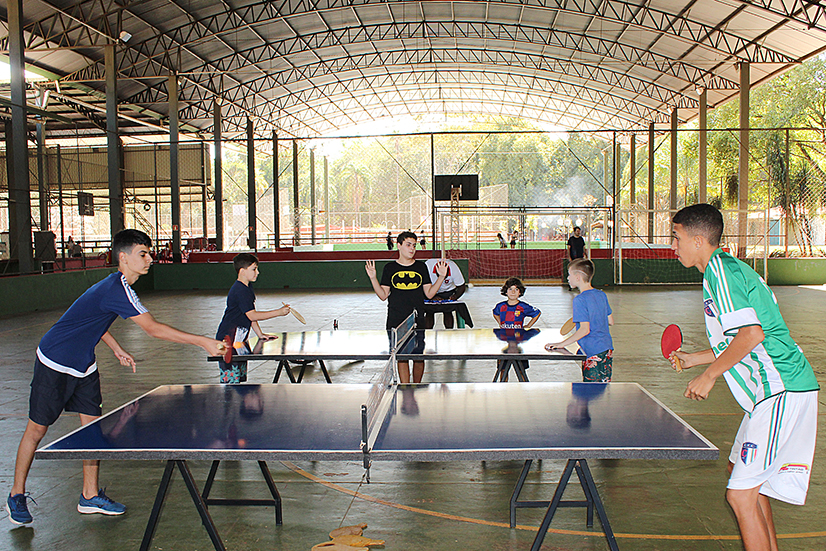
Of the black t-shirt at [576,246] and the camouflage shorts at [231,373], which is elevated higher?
the black t-shirt at [576,246]

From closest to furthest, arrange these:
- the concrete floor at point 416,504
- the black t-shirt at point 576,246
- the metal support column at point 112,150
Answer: the concrete floor at point 416,504 < the metal support column at point 112,150 < the black t-shirt at point 576,246

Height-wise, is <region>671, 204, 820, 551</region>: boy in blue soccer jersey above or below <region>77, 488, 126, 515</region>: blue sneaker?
above

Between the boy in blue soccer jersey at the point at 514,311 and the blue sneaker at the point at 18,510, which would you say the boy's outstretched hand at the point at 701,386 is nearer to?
the blue sneaker at the point at 18,510

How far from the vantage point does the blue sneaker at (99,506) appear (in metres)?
3.97

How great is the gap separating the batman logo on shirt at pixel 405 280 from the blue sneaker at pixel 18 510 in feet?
12.3

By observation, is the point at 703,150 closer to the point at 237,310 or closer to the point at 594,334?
the point at 594,334

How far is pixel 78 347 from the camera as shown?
380cm

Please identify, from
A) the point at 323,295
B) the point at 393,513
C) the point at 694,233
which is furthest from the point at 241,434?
the point at 323,295

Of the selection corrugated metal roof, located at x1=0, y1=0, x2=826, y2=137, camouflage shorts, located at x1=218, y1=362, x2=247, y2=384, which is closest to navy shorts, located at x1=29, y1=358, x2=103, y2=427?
camouflage shorts, located at x1=218, y1=362, x2=247, y2=384

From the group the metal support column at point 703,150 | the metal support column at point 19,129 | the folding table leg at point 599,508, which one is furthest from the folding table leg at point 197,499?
the metal support column at point 703,150

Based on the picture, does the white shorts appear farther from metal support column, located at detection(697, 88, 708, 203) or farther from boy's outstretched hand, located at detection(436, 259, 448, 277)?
metal support column, located at detection(697, 88, 708, 203)

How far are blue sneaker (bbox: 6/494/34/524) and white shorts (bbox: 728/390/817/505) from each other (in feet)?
12.6

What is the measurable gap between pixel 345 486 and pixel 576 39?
26.3 meters

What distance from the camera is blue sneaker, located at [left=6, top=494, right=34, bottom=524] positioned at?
381cm
